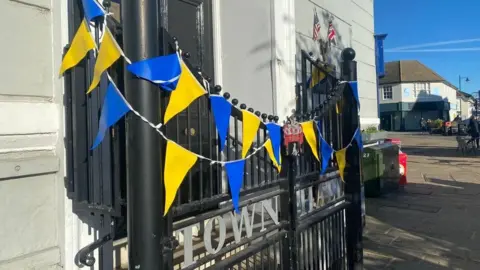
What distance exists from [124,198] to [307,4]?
→ 12.1 ft

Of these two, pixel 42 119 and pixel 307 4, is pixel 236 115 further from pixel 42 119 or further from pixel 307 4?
pixel 307 4

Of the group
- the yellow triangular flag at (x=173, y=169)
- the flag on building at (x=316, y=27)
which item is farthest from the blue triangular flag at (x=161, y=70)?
the flag on building at (x=316, y=27)

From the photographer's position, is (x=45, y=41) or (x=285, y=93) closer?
(x=45, y=41)

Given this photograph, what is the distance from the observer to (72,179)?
2398 mm

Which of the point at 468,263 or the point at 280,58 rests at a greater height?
the point at 280,58

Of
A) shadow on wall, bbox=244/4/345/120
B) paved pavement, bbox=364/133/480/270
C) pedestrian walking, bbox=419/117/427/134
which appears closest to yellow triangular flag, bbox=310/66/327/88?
shadow on wall, bbox=244/4/345/120

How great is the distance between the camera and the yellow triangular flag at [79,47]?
7.21ft

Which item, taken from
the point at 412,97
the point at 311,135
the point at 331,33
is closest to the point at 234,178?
the point at 311,135

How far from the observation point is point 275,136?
280cm

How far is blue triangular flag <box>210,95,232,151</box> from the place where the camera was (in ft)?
7.03

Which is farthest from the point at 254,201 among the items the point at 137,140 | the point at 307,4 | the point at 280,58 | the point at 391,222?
the point at 391,222

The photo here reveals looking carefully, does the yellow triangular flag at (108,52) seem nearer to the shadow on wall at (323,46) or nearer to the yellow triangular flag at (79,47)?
the yellow triangular flag at (79,47)

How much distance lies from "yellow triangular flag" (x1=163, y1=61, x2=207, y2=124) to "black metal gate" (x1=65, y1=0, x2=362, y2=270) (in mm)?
69

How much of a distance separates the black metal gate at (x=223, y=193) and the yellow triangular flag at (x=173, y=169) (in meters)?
0.04
